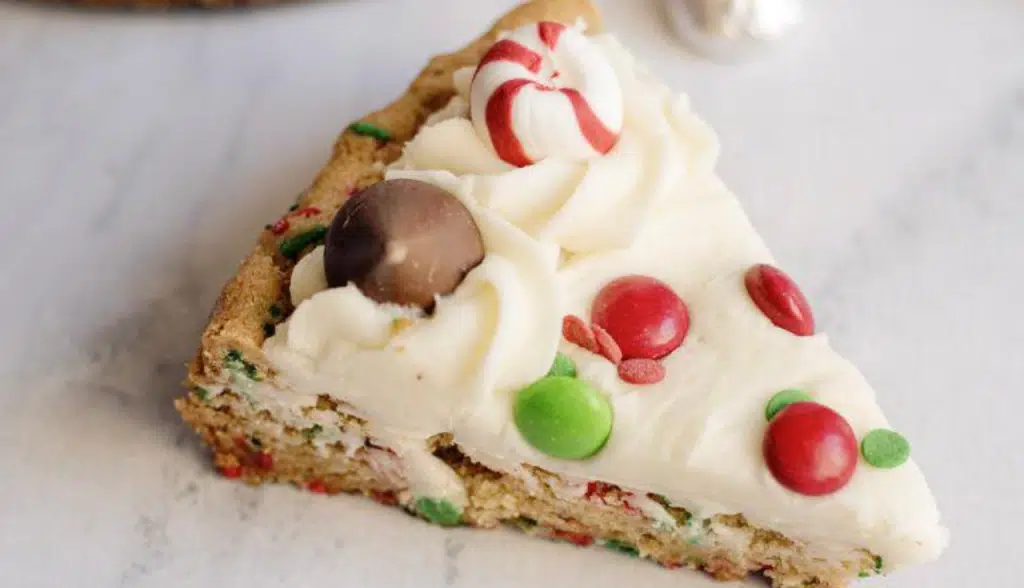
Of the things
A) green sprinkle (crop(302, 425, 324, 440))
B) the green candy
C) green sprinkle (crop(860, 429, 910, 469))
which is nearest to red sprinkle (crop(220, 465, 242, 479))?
green sprinkle (crop(302, 425, 324, 440))

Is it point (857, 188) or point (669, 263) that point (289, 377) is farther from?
point (857, 188)

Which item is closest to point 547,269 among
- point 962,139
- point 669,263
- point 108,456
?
point 669,263

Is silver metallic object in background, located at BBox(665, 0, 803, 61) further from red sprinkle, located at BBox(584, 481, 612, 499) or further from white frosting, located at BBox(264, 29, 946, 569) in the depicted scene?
red sprinkle, located at BBox(584, 481, 612, 499)

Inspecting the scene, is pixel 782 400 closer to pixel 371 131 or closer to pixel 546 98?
pixel 546 98

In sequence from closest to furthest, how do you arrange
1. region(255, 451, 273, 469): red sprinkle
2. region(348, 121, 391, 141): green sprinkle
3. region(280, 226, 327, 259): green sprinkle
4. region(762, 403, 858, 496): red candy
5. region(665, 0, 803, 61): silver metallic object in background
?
region(762, 403, 858, 496): red candy → region(280, 226, 327, 259): green sprinkle → region(255, 451, 273, 469): red sprinkle → region(348, 121, 391, 141): green sprinkle → region(665, 0, 803, 61): silver metallic object in background

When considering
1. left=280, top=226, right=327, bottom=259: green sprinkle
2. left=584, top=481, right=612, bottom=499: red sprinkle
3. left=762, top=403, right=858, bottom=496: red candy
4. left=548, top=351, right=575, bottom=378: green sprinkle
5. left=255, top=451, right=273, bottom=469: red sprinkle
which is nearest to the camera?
left=762, top=403, right=858, bottom=496: red candy

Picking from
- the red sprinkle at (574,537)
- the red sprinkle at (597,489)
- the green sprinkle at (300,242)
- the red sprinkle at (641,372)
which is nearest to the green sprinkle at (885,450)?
the red sprinkle at (641,372)

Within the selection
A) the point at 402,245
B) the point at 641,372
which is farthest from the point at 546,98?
the point at 641,372

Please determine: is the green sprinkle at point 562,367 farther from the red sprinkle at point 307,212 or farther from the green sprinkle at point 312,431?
the red sprinkle at point 307,212
